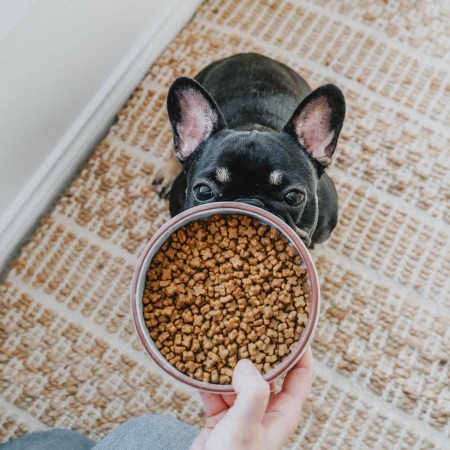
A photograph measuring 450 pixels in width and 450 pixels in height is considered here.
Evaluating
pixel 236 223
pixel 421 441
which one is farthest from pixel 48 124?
pixel 421 441

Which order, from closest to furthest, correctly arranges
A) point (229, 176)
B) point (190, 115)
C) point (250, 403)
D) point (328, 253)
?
point (250, 403), point (229, 176), point (190, 115), point (328, 253)

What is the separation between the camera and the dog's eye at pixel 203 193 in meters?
1.24

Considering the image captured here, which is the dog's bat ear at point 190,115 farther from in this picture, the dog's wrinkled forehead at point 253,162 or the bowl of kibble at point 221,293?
the bowl of kibble at point 221,293

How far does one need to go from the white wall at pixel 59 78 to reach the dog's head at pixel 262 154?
16.4 inches

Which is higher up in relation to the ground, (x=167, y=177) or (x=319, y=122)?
(x=319, y=122)

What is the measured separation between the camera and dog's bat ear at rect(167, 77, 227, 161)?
1.27m

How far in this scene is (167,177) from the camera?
179cm

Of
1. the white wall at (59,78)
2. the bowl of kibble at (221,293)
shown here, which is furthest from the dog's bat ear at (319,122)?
the white wall at (59,78)

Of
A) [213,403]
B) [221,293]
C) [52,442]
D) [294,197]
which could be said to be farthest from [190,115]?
[52,442]

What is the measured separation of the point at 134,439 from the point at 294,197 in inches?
25.2

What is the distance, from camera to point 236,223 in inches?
44.2

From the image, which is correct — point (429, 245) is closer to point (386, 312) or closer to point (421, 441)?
point (386, 312)

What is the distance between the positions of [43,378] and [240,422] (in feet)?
3.25

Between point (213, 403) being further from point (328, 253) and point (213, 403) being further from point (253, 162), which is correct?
point (328, 253)
